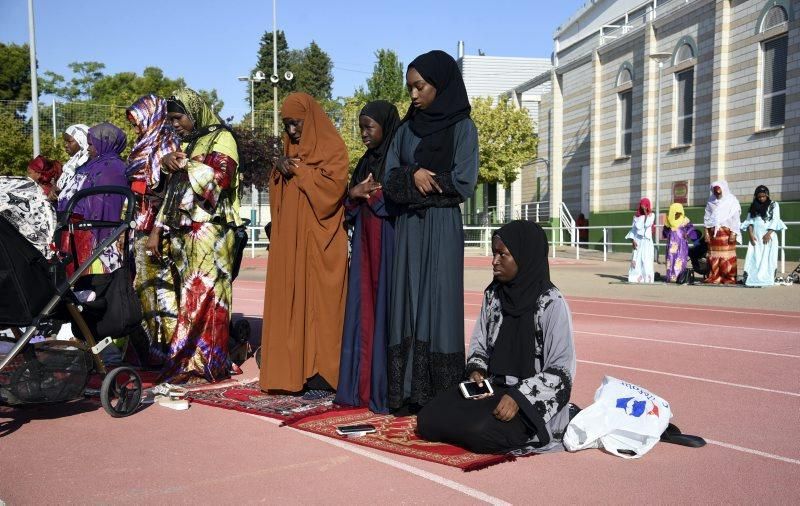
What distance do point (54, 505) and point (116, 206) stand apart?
387 centimetres

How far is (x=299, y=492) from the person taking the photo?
3727mm

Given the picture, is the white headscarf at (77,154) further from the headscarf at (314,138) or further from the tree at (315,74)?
the tree at (315,74)

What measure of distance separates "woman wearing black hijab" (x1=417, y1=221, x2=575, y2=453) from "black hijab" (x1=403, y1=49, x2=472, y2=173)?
2.67ft

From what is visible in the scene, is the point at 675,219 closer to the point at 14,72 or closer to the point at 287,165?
the point at 287,165

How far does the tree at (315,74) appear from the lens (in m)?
86.0

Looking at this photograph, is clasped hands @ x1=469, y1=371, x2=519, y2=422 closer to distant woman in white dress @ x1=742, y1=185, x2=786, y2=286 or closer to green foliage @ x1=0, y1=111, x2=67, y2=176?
distant woman in white dress @ x1=742, y1=185, x2=786, y2=286

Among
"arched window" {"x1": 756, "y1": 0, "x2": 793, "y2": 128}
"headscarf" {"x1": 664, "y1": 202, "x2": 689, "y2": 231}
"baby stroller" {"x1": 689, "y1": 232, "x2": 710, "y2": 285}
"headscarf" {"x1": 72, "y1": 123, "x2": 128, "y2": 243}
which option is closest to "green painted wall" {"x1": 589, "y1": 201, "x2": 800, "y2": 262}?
"arched window" {"x1": 756, "y1": 0, "x2": 793, "y2": 128}

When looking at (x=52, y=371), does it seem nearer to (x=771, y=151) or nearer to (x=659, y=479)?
(x=659, y=479)

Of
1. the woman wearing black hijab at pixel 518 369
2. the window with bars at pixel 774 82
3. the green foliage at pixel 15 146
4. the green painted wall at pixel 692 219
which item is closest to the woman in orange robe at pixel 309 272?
the woman wearing black hijab at pixel 518 369

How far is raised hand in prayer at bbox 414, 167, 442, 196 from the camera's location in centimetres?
502

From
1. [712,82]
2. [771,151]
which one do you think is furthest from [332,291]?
[712,82]

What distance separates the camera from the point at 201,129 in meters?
6.56

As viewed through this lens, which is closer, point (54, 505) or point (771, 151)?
point (54, 505)

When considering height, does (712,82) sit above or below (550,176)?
above
